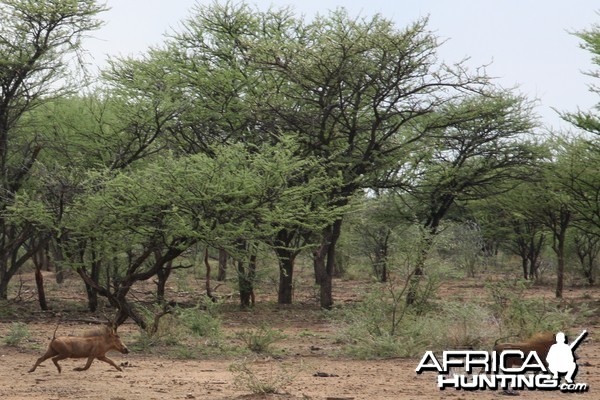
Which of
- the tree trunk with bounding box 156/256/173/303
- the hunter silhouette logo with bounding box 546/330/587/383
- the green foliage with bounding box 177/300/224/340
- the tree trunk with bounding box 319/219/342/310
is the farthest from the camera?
the tree trunk with bounding box 319/219/342/310

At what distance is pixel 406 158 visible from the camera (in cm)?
2386

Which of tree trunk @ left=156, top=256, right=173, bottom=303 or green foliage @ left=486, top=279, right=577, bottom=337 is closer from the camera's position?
green foliage @ left=486, top=279, right=577, bottom=337

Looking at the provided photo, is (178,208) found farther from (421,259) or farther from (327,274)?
(327,274)

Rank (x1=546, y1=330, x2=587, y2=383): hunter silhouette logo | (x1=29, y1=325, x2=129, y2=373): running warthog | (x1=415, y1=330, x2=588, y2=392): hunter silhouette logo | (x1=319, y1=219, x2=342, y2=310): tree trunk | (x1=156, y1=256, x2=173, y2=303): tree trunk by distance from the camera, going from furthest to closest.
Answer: (x1=319, y1=219, x2=342, y2=310): tree trunk, (x1=156, y1=256, x2=173, y2=303): tree trunk, (x1=29, y1=325, x2=129, y2=373): running warthog, (x1=415, y1=330, x2=588, y2=392): hunter silhouette logo, (x1=546, y1=330, x2=587, y2=383): hunter silhouette logo

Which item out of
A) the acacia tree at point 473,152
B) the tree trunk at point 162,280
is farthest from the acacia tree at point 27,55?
the acacia tree at point 473,152

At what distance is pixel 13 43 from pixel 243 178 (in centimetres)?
768

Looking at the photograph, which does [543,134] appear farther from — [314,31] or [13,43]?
[13,43]

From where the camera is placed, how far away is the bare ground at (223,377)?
382 inches

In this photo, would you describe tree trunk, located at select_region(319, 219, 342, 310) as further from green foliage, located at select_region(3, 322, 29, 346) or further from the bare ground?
green foliage, located at select_region(3, 322, 29, 346)

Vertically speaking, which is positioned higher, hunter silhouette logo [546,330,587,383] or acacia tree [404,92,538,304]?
acacia tree [404,92,538,304]

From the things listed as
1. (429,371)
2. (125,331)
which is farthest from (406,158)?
(429,371)

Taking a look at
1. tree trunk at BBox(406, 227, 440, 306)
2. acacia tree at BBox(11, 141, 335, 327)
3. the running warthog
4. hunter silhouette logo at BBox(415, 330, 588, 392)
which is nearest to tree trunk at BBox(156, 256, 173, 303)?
acacia tree at BBox(11, 141, 335, 327)

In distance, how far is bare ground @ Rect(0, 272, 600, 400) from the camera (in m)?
9.70

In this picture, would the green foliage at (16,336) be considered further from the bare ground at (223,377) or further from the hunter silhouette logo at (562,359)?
the hunter silhouette logo at (562,359)
